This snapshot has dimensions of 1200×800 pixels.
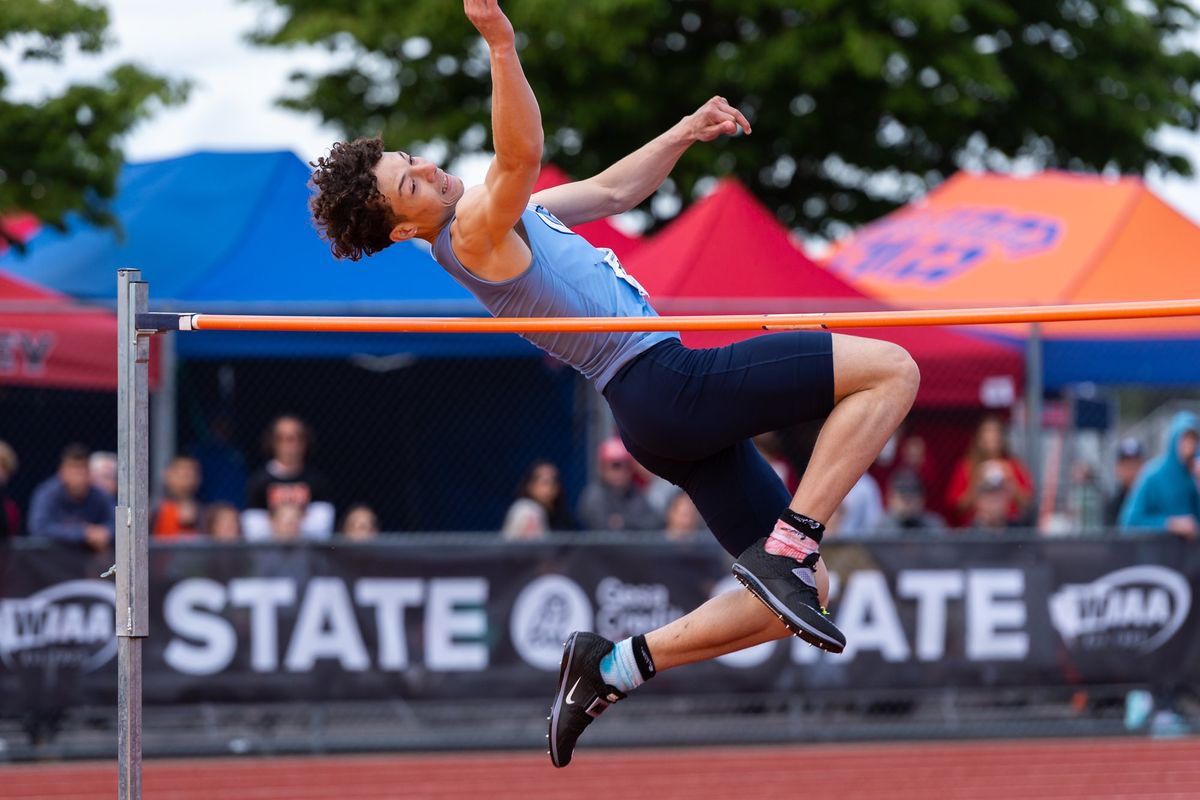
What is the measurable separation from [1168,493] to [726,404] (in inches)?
246

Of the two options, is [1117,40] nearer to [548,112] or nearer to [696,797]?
[548,112]

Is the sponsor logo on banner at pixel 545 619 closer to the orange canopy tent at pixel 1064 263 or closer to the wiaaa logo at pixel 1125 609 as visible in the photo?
the wiaaa logo at pixel 1125 609

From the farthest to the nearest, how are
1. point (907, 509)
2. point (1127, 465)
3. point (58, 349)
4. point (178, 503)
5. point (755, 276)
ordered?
point (755, 276), point (1127, 465), point (907, 509), point (58, 349), point (178, 503)

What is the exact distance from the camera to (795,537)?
4875 millimetres

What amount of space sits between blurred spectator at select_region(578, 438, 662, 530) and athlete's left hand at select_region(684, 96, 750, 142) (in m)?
4.78

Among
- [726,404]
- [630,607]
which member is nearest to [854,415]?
[726,404]

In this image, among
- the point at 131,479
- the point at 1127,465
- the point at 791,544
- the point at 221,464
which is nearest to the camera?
the point at 791,544

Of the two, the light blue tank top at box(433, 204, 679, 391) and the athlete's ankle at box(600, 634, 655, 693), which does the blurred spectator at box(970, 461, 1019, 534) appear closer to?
the athlete's ankle at box(600, 634, 655, 693)

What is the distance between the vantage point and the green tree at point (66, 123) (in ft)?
38.7

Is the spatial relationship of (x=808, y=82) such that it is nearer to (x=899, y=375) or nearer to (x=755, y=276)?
(x=755, y=276)

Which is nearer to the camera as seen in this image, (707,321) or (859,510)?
(707,321)

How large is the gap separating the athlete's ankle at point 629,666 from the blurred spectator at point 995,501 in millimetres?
5561

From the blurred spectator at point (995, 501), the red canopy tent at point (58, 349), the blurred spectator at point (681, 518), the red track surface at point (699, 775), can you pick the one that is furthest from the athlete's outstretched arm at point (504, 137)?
the blurred spectator at point (995, 501)

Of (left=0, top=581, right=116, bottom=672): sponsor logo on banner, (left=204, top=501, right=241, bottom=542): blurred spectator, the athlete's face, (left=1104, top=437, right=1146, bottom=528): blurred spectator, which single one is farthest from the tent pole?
the athlete's face
